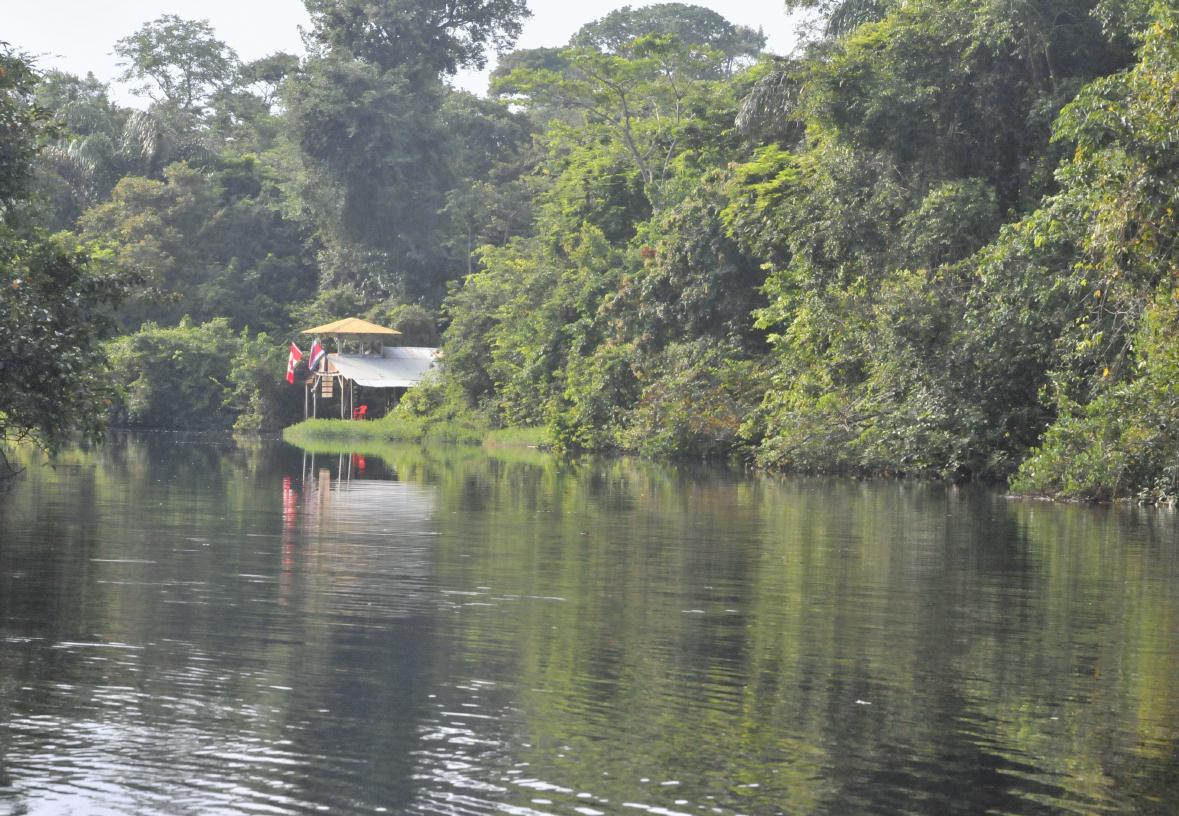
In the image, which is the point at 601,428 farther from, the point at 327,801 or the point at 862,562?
the point at 327,801

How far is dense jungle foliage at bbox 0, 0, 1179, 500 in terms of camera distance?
909 inches

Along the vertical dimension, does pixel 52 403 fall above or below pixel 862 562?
above

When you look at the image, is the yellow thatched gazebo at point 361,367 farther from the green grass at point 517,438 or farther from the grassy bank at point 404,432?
the green grass at point 517,438

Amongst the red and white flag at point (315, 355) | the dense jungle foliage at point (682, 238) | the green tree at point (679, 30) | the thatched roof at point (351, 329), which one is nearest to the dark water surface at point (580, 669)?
the dense jungle foliage at point (682, 238)

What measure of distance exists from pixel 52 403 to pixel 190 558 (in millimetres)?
3229

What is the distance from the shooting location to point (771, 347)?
1629 inches

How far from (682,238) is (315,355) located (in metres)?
25.0

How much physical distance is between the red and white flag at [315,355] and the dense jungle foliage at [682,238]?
7.43 feet

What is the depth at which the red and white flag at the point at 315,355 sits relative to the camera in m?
63.0

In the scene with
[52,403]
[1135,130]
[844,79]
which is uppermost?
[844,79]

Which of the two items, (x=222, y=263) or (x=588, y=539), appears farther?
(x=222, y=263)

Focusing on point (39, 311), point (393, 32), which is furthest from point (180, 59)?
point (39, 311)

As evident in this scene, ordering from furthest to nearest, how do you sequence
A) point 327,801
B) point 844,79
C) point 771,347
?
point 771,347 < point 844,79 < point 327,801

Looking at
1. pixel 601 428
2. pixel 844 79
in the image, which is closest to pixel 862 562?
pixel 844 79
